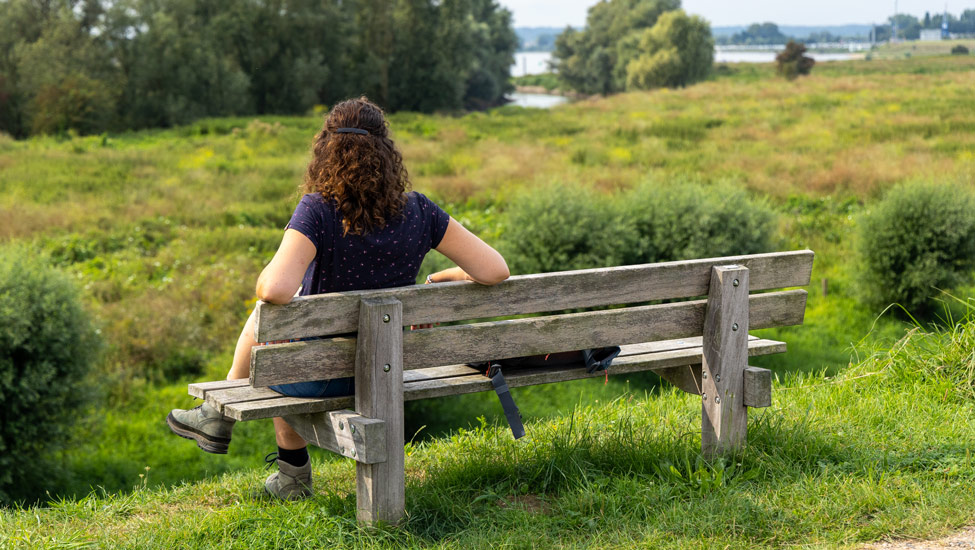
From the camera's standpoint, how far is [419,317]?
3324 mm

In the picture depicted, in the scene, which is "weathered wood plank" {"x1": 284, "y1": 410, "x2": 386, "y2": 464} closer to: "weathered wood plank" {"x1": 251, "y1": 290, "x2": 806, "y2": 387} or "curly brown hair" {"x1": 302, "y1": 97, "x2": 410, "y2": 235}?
"weathered wood plank" {"x1": 251, "y1": 290, "x2": 806, "y2": 387}

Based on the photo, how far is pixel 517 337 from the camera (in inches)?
139

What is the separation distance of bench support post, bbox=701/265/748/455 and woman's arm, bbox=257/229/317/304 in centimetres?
166

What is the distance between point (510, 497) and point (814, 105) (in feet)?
119

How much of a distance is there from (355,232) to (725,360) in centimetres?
162

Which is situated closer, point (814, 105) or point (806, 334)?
point (806, 334)

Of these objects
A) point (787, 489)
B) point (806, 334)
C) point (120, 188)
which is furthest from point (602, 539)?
point (120, 188)

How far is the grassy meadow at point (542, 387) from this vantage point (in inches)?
133

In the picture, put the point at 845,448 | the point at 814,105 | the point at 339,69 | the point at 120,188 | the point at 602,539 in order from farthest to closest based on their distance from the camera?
the point at 339,69 < the point at 814,105 < the point at 120,188 < the point at 845,448 < the point at 602,539

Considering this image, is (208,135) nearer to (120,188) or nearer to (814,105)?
(120,188)

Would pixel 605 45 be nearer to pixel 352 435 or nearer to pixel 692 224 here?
pixel 692 224

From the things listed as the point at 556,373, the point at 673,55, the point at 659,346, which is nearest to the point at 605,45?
the point at 673,55

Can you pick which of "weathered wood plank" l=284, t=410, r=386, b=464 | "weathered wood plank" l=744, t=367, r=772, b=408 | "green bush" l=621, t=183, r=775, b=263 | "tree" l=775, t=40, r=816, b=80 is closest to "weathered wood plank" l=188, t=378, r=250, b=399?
"weathered wood plank" l=284, t=410, r=386, b=464

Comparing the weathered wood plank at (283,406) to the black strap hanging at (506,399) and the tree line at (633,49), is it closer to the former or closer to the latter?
the black strap hanging at (506,399)
